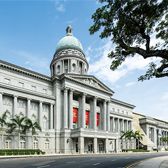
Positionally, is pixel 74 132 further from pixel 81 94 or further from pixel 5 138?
pixel 5 138

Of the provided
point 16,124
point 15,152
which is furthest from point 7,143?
point 15,152

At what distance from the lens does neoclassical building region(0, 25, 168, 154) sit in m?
42.4

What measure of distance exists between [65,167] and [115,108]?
5943cm

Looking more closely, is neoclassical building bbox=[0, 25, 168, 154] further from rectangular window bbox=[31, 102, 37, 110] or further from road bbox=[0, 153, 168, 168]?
road bbox=[0, 153, 168, 168]

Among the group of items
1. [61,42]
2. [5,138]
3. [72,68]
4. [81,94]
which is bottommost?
[5,138]

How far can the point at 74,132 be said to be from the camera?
46812mm

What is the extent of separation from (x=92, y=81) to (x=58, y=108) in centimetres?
1544

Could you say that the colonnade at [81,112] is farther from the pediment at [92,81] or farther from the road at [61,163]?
the road at [61,163]

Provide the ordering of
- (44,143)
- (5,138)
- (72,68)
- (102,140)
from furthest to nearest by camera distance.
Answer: (72,68) < (102,140) < (44,143) < (5,138)

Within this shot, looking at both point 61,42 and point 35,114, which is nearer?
point 35,114

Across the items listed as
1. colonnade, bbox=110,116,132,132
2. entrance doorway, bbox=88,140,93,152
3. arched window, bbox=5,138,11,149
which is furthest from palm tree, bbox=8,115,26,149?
colonnade, bbox=110,116,132,132

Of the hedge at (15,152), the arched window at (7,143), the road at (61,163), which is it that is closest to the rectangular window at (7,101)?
the arched window at (7,143)

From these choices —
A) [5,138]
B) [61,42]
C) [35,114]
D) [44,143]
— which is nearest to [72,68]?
[61,42]

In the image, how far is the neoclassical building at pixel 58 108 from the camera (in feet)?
139
